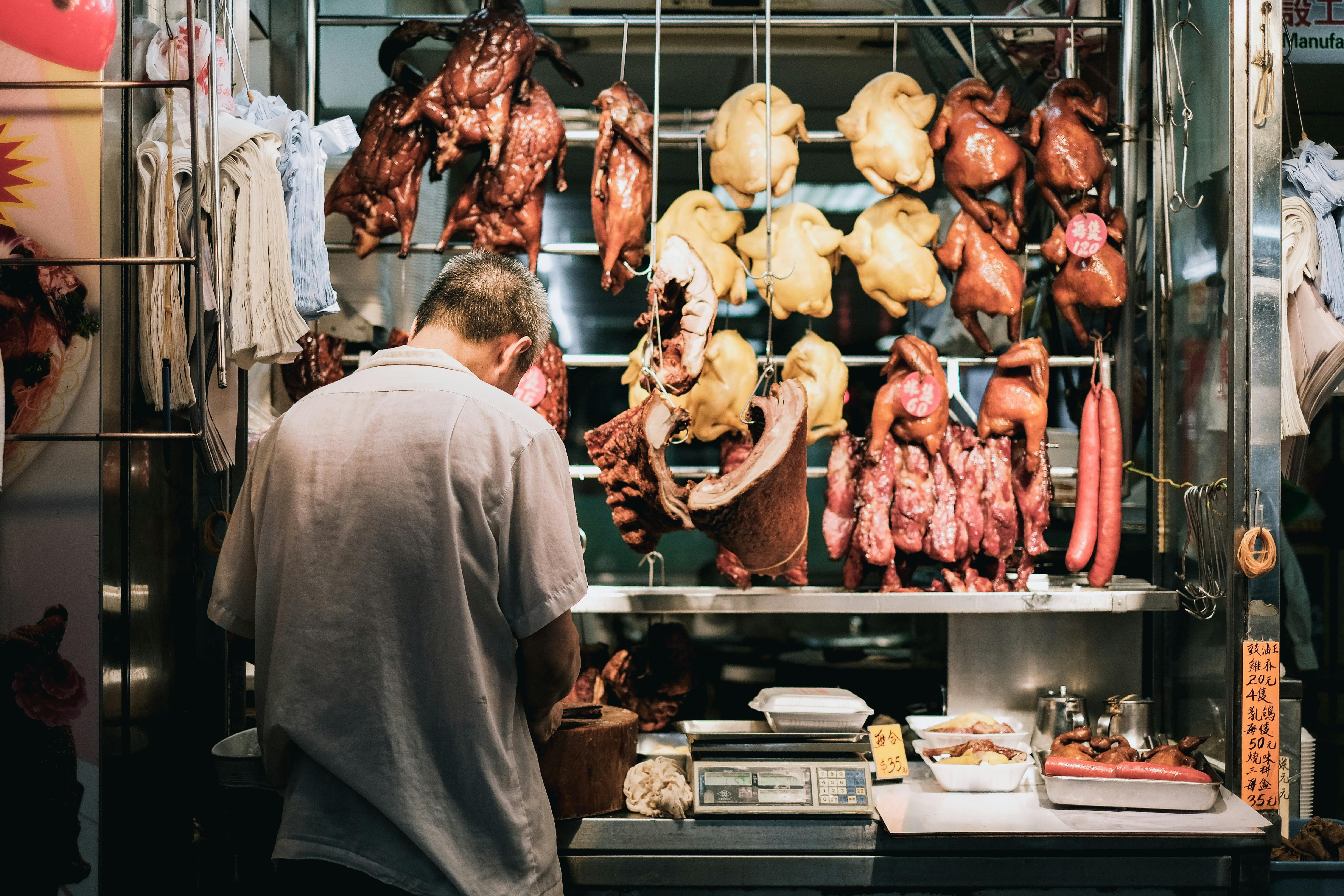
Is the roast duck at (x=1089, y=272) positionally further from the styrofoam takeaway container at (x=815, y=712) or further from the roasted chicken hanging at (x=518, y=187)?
the roasted chicken hanging at (x=518, y=187)

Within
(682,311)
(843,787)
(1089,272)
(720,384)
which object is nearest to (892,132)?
(1089,272)

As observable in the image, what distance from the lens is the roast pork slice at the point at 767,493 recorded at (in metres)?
3.07

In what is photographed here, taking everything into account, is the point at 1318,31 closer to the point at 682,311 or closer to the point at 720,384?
the point at 720,384

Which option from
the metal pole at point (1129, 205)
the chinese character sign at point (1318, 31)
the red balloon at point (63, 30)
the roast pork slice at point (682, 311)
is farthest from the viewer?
the chinese character sign at point (1318, 31)

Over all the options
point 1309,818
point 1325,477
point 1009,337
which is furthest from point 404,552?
point 1325,477

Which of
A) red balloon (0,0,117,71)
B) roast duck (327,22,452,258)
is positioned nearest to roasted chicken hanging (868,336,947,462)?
roast duck (327,22,452,258)

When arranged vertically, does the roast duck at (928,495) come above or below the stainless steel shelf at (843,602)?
above

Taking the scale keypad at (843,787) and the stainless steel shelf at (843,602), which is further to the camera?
the stainless steel shelf at (843,602)

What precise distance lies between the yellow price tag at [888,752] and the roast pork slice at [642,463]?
988 mm

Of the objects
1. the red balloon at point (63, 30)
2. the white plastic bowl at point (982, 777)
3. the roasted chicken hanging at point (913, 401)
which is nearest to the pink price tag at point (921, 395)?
the roasted chicken hanging at point (913, 401)

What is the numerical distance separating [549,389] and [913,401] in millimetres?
1270

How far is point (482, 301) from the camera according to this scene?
8.11ft

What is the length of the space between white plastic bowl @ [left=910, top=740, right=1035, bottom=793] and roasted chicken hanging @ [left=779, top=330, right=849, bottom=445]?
3.83 ft

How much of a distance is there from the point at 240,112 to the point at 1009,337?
107 inches
